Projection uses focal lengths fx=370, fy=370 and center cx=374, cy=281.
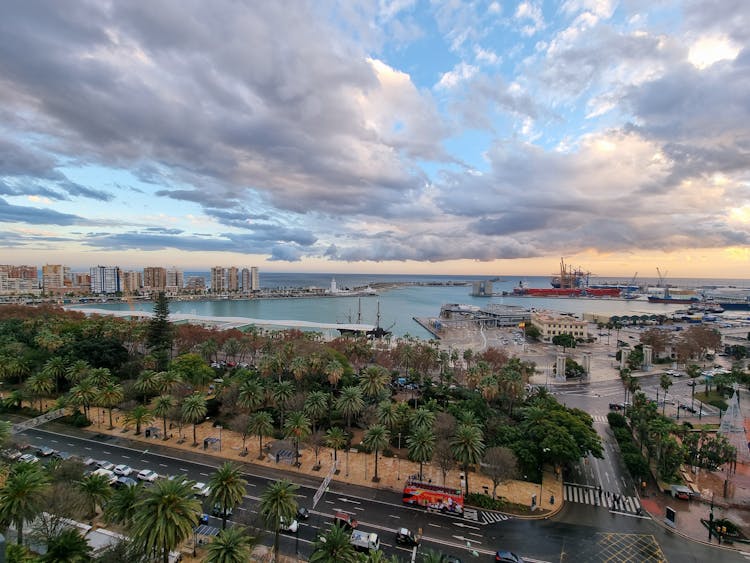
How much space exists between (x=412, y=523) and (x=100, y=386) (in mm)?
34360

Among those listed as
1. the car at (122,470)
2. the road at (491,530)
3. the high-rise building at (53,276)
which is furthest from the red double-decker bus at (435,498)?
the high-rise building at (53,276)

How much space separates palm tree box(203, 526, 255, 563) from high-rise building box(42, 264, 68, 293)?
238 m

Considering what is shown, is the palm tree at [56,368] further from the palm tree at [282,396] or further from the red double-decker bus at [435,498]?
the red double-decker bus at [435,498]

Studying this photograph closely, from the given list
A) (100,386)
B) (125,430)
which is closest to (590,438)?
(125,430)

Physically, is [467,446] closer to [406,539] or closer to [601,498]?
[406,539]

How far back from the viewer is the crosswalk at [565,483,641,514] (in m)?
25.7

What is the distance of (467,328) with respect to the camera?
379 ft

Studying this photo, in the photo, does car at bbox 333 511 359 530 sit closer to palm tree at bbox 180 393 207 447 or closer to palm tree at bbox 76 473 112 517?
palm tree at bbox 76 473 112 517

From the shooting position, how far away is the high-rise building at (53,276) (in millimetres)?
194538

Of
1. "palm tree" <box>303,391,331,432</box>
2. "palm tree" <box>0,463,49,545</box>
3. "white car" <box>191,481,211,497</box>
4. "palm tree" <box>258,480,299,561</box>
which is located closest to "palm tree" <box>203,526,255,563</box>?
"palm tree" <box>258,480,299,561</box>

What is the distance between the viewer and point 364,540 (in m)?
20.4

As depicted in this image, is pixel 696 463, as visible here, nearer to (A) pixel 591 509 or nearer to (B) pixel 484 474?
(A) pixel 591 509

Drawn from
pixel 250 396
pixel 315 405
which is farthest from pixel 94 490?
pixel 315 405

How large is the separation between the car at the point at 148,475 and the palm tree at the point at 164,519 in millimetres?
11802
